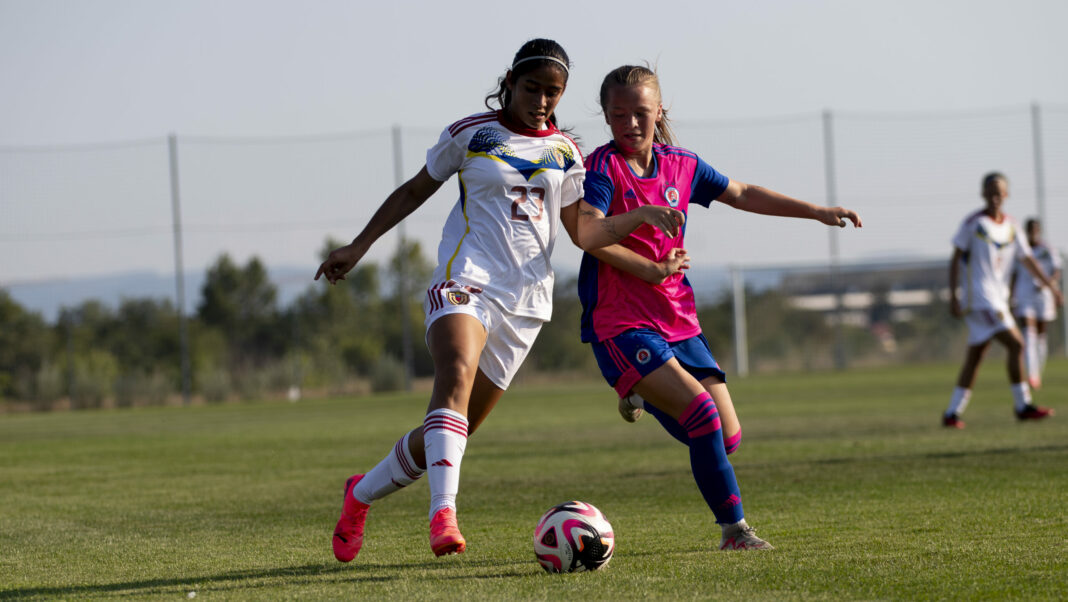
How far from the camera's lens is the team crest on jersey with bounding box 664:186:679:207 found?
4.91m

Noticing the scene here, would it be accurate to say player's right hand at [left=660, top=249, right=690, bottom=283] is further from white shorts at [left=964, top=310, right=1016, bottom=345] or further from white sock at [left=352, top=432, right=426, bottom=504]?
white shorts at [left=964, top=310, right=1016, bottom=345]

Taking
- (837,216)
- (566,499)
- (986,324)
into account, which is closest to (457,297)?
(837,216)

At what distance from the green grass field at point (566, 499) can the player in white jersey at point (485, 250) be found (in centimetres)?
50

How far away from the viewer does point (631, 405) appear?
4910 mm

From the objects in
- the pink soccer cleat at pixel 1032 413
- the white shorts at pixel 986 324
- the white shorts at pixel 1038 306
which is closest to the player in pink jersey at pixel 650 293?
the white shorts at pixel 986 324

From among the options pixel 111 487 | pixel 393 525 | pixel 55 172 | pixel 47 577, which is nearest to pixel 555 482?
pixel 393 525

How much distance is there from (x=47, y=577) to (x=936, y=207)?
24412 mm

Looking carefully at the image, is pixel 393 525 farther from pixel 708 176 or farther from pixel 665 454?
pixel 665 454

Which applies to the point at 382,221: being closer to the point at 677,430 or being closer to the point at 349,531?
the point at 349,531

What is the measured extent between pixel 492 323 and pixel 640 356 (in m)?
0.57

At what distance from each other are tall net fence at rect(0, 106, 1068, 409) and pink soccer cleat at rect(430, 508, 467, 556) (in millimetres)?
19957

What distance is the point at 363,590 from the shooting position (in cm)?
396

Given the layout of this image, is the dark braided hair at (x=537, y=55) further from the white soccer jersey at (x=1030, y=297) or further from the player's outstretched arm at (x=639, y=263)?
the white soccer jersey at (x=1030, y=297)

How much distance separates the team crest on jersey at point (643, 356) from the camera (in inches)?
183
